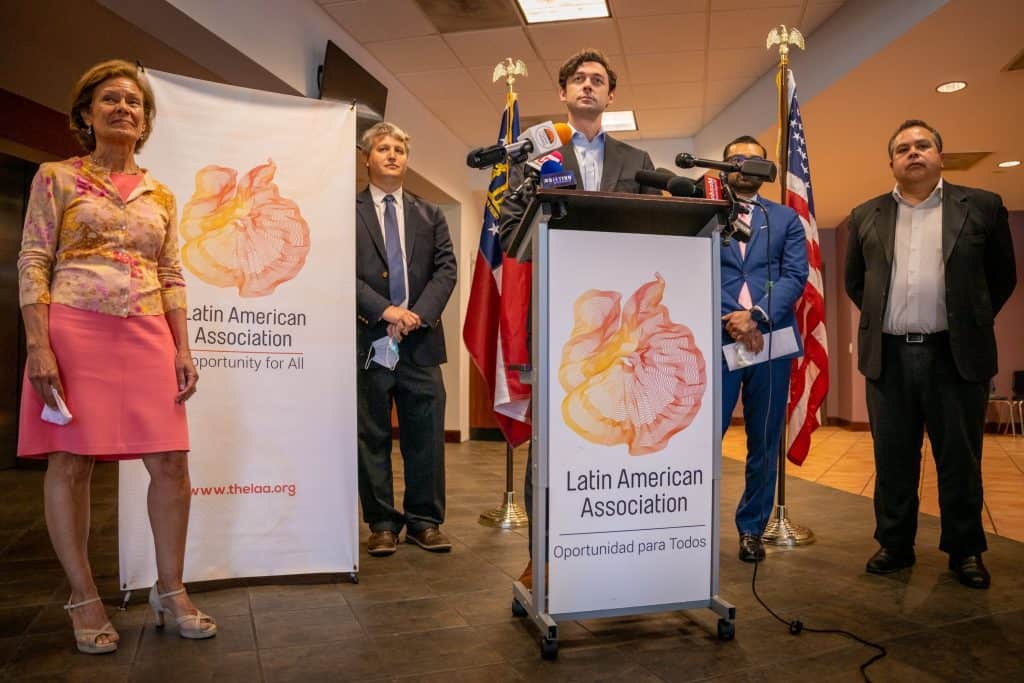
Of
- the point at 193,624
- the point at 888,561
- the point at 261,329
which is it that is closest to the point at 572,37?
the point at 261,329

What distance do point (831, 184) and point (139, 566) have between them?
841 cm

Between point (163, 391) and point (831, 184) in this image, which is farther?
point (831, 184)

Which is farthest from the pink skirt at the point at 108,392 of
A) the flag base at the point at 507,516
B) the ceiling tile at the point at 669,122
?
the ceiling tile at the point at 669,122

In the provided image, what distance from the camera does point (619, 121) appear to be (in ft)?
25.6

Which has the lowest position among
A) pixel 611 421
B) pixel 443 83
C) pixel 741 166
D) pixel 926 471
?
pixel 926 471

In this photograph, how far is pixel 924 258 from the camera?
2.94 meters

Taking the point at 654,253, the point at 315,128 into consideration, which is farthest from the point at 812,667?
the point at 315,128

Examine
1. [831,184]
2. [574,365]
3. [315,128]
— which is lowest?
[574,365]

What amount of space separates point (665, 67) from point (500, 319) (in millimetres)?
4291

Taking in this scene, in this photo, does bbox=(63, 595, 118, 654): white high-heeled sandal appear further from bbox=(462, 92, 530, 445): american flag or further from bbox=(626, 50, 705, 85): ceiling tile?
bbox=(626, 50, 705, 85): ceiling tile

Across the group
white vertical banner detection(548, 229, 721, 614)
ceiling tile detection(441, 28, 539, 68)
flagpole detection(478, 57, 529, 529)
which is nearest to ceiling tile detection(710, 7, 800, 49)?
ceiling tile detection(441, 28, 539, 68)

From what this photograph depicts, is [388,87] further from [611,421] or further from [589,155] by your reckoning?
[611,421]

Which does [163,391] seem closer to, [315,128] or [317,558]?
[317,558]

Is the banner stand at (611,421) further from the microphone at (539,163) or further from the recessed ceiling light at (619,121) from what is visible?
the recessed ceiling light at (619,121)
